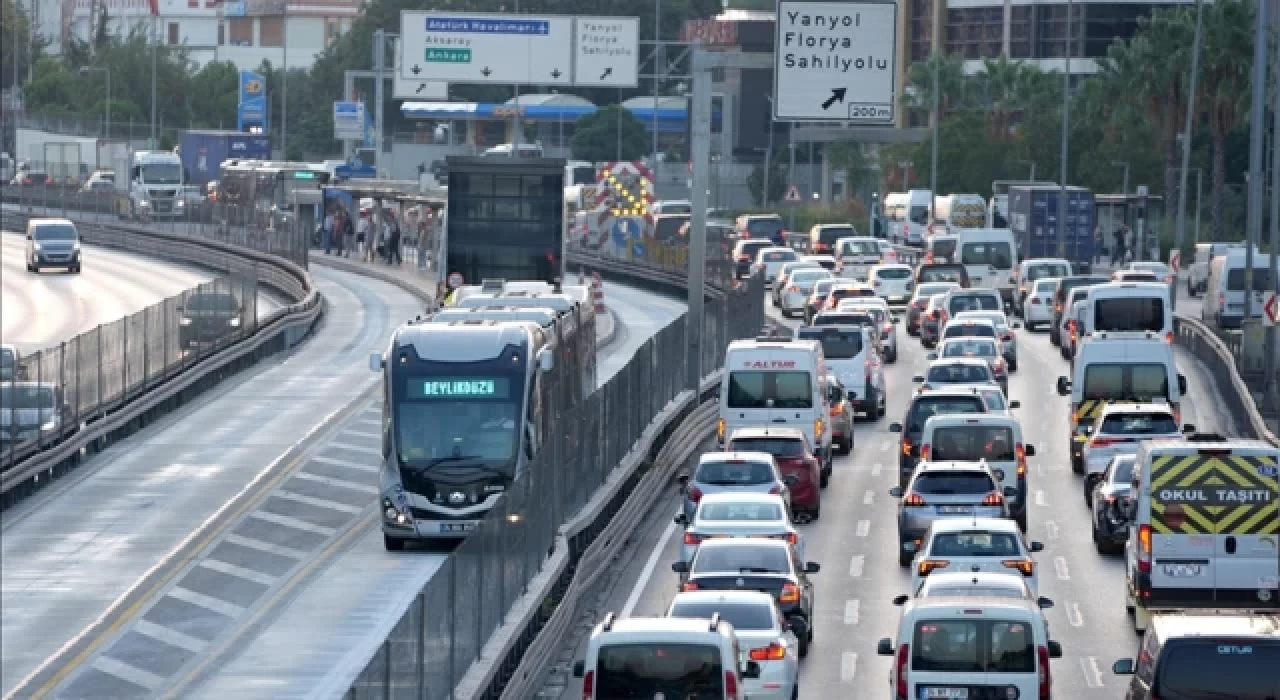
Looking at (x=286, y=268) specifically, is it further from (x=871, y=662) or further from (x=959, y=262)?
(x=871, y=662)

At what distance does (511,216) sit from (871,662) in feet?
99.4

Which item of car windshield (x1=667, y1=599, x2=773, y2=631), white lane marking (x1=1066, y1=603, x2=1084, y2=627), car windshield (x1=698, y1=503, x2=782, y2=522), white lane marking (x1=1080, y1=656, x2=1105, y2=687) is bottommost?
white lane marking (x1=1066, y1=603, x2=1084, y2=627)

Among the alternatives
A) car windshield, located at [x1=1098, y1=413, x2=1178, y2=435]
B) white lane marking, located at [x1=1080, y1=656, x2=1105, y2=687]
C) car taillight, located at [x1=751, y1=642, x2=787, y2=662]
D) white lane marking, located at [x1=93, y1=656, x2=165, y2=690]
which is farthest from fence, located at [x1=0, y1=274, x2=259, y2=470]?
car taillight, located at [x1=751, y1=642, x2=787, y2=662]

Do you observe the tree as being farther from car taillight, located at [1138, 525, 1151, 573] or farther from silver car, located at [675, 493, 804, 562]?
car taillight, located at [1138, 525, 1151, 573]

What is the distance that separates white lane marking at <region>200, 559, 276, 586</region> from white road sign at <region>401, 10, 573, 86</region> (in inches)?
1546

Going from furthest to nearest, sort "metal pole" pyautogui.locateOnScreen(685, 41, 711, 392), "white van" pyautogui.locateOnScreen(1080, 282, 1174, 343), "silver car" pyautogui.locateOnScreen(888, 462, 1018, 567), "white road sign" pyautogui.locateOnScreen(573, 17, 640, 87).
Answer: "white road sign" pyautogui.locateOnScreen(573, 17, 640, 87)
"white van" pyautogui.locateOnScreen(1080, 282, 1174, 343)
"metal pole" pyautogui.locateOnScreen(685, 41, 711, 392)
"silver car" pyautogui.locateOnScreen(888, 462, 1018, 567)

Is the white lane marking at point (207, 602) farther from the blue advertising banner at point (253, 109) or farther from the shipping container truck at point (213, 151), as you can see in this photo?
the blue advertising banner at point (253, 109)

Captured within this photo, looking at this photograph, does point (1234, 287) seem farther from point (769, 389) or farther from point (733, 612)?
point (733, 612)

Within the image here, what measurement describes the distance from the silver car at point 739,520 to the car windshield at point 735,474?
2647 millimetres

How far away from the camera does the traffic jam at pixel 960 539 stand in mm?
20469

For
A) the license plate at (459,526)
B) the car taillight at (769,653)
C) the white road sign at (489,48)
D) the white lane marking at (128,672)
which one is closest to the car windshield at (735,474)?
the license plate at (459,526)

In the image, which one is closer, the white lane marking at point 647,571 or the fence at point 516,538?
the fence at point 516,538

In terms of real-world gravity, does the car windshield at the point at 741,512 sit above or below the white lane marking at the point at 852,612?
above

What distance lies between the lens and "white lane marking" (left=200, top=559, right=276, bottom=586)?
33000 mm
